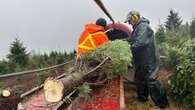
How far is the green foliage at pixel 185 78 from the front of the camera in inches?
500

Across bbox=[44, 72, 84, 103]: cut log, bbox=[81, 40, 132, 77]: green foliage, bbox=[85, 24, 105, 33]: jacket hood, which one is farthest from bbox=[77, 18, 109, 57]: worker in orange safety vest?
bbox=[44, 72, 84, 103]: cut log

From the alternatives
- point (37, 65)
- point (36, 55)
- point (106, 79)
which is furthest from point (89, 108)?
point (36, 55)

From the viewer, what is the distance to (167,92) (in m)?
13.8

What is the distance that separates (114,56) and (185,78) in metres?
1.83

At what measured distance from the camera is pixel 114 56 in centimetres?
1251

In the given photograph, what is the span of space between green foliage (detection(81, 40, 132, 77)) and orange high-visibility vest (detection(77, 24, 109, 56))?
850mm

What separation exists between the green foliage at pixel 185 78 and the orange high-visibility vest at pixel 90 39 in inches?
78.5

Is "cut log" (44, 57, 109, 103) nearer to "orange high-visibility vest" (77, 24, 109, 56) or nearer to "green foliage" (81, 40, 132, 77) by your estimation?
"green foliage" (81, 40, 132, 77)

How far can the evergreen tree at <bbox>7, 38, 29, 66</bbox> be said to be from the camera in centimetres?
2868

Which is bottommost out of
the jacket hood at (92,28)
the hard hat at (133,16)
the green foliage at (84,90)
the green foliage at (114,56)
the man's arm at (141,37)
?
the green foliage at (84,90)

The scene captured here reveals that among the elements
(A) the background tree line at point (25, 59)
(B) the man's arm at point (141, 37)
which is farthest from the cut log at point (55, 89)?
(A) the background tree line at point (25, 59)

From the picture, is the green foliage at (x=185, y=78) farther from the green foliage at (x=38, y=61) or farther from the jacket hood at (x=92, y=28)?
the green foliage at (x=38, y=61)

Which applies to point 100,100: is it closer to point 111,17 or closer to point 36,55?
point 111,17

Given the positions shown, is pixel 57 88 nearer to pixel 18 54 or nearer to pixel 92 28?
pixel 92 28
